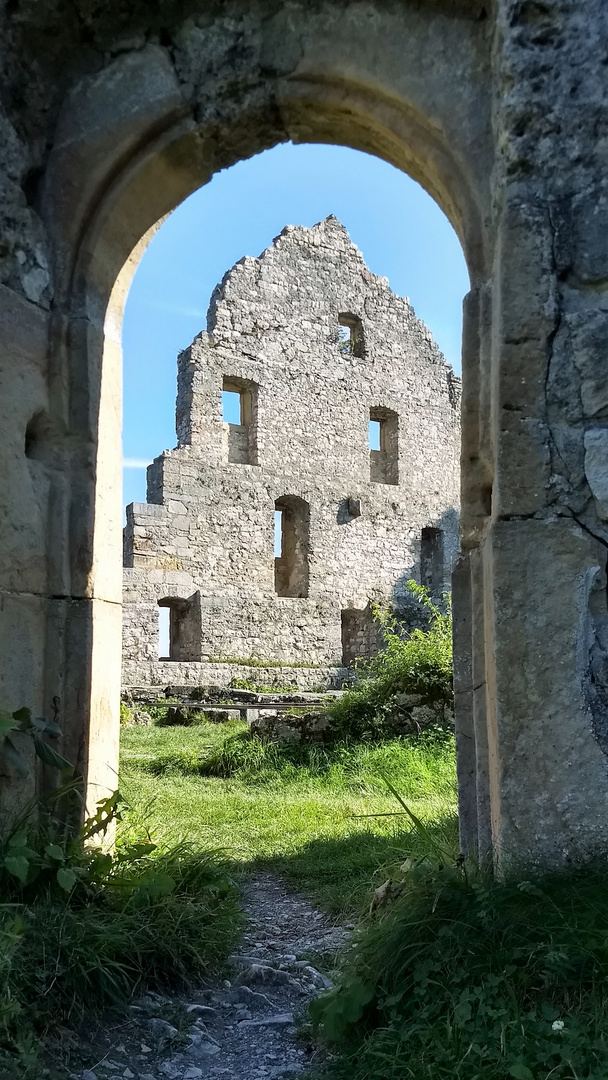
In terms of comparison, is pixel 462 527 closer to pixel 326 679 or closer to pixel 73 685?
pixel 73 685

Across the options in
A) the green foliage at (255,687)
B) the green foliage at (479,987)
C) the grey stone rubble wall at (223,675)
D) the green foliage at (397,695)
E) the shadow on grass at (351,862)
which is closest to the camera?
the green foliage at (479,987)

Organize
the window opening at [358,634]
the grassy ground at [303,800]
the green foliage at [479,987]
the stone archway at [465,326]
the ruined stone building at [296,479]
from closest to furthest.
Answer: the green foliage at [479,987]
the stone archway at [465,326]
the grassy ground at [303,800]
the ruined stone building at [296,479]
the window opening at [358,634]

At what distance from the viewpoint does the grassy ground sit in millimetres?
3822

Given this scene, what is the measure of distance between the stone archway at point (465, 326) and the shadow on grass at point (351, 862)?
69cm

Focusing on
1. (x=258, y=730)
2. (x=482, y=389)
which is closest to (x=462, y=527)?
(x=482, y=389)

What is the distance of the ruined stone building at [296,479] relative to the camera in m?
15.0

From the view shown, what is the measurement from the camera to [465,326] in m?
2.80

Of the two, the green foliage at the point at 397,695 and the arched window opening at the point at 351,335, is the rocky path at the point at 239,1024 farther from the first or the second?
the arched window opening at the point at 351,335

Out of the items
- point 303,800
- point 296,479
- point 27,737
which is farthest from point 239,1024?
point 296,479

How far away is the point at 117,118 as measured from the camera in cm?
319

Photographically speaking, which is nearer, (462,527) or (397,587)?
(462,527)

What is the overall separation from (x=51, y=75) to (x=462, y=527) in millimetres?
2380

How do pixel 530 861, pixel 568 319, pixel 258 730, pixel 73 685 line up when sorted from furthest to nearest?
pixel 258 730 < pixel 73 685 < pixel 568 319 < pixel 530 861

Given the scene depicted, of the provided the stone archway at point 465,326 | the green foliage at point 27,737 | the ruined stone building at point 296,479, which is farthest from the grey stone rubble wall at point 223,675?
the green foliage at point 27,737
